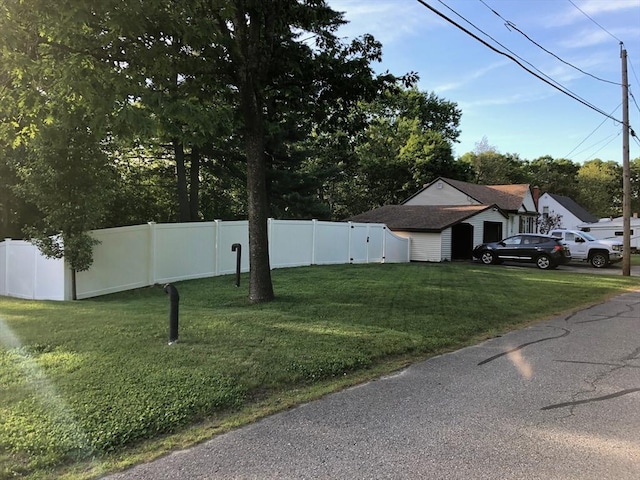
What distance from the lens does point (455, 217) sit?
26375 millimetres

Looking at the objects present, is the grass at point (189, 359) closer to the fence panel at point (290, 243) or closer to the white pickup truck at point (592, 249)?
the fence panel at point (290, 243)

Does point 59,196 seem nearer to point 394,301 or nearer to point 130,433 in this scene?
point 394,301

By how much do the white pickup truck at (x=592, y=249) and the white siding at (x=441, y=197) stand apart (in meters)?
7.23

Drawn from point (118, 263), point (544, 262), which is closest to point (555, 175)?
point (544, 262)

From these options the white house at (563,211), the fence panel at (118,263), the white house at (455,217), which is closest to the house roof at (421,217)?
the white house at (455,217)

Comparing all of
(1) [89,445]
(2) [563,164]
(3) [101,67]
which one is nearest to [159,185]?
(3) [101,67]

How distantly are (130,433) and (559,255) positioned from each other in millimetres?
22054

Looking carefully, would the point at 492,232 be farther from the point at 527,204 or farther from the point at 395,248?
the point at 395,248

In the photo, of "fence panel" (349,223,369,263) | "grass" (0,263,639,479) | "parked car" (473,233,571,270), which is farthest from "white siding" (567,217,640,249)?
"grass" (0,263,639,479)

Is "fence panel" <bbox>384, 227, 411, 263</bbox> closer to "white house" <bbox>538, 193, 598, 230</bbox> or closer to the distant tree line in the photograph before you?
the distant tree line

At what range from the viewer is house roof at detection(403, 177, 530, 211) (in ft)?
104

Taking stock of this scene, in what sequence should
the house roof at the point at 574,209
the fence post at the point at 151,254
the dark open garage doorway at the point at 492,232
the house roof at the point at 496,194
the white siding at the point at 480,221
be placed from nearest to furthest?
the fence post at the point at 151,254 → the white siding at the point at 480,221 → the dark open garage doorway at the point at 492,232 → the house roof at the point at 496,194 → the house roof at the point at 574,209

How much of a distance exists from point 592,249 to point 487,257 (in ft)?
16.6

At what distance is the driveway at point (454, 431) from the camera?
11.2ft
